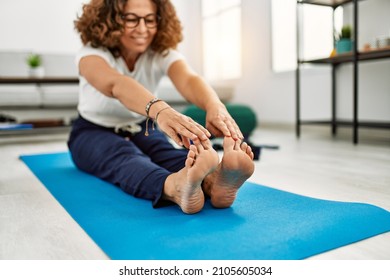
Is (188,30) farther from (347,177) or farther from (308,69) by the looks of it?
(347,177)

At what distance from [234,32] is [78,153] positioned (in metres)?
3.58

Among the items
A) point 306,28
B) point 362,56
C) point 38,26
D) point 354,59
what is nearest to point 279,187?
point 354,59

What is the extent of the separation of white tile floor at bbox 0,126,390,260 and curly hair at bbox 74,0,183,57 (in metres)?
0.58

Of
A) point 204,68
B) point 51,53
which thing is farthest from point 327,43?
point 51,53

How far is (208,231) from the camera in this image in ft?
2.91

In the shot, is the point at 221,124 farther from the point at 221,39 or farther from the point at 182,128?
the point at 221,39

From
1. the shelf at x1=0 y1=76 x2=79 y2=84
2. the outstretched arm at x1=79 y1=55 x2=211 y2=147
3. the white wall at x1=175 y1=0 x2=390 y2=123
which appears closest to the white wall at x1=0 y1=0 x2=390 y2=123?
the white wall at x1=175 y1=0 x2=390 y2=123

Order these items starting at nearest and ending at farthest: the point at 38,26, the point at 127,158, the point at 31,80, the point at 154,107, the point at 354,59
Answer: the point at 154,107 < the point at 127,158 < the point at 354,59 < the point at 31,80 < the point at 38,26

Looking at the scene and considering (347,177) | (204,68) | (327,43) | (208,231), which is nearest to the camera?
(208,231)

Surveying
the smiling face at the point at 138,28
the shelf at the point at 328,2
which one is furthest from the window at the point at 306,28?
the smiling face at the point at 138,28

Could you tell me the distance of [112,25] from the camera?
1.35 metres

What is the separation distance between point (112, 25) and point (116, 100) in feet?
0.93

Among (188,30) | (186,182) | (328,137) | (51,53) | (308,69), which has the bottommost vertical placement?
(328,137)
